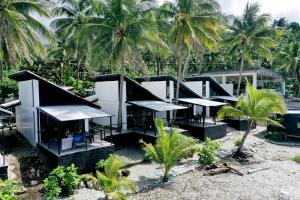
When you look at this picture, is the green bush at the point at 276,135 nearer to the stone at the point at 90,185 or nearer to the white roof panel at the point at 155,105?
the white roof panel at the point at 155,105

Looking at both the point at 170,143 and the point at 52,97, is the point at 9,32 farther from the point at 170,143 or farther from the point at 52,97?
the point at 170,143

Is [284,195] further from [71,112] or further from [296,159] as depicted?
[71,112]

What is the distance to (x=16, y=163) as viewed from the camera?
13812 millimetres

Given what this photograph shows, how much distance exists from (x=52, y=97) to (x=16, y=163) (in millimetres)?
4295

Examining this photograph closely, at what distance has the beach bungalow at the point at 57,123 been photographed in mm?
13531

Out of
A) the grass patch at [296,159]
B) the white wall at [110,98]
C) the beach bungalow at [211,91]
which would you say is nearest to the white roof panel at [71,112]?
the white wall at [110,98]

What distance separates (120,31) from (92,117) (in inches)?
286

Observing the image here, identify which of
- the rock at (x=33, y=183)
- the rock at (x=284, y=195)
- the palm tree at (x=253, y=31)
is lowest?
the rock at (x=284, y=195)

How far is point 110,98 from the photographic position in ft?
69.5

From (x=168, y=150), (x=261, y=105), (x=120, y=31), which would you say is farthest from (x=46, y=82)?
(x=261, y=105)

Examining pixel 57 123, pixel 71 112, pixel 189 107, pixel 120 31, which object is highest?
pixel 120 31

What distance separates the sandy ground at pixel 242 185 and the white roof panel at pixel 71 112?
5090mm

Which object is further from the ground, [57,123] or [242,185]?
[57,123]

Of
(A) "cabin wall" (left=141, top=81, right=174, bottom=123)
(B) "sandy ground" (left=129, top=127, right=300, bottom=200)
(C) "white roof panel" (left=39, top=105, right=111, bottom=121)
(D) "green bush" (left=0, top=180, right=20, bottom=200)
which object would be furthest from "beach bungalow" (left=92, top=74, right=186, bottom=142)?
(D) "green bush" (left=0, top=180, right=20, bottom=200)
